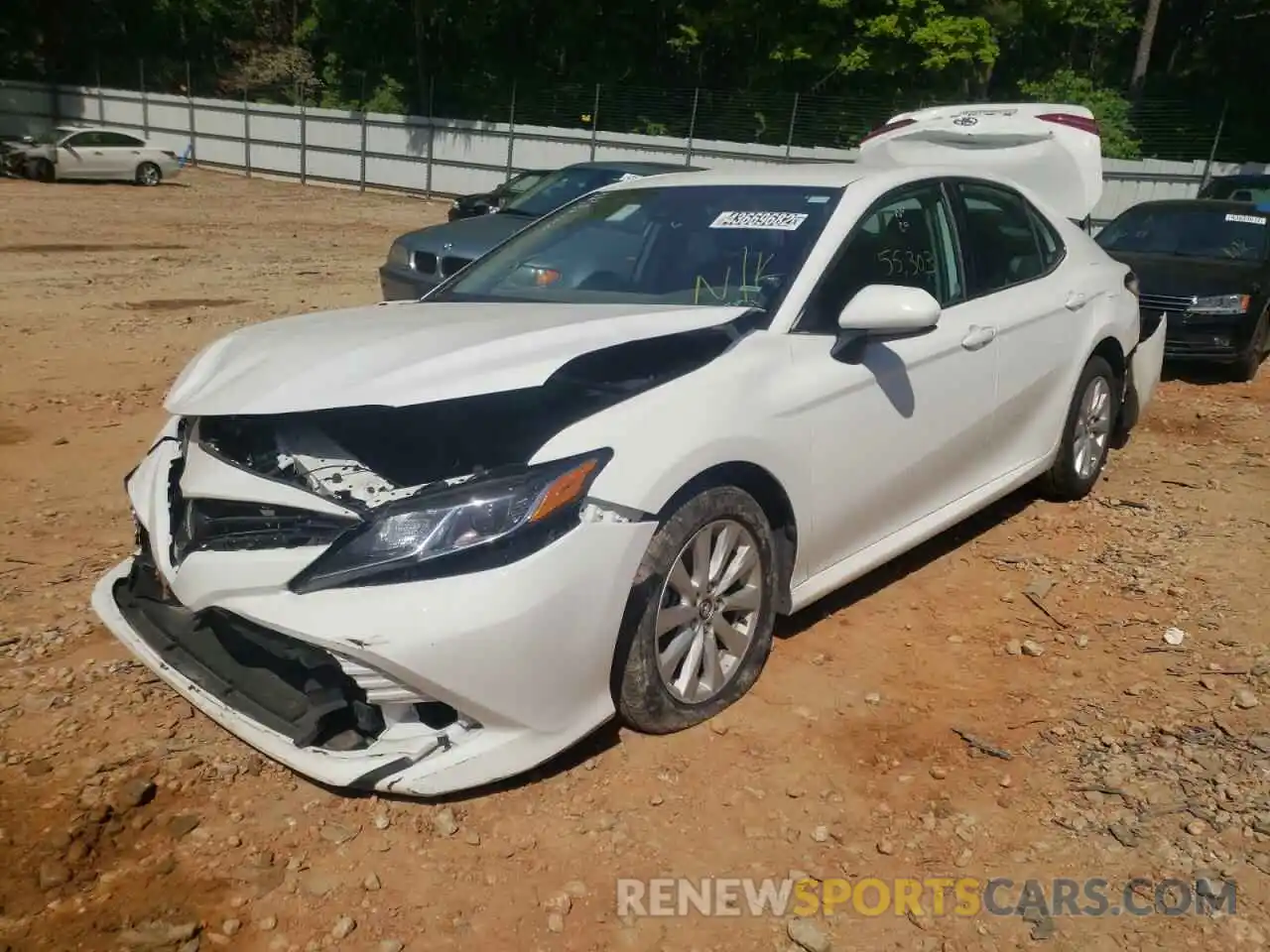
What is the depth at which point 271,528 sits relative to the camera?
2.69m

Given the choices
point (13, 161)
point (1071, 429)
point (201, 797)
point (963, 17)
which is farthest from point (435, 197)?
point (201, 797)

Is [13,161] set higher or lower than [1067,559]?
lower

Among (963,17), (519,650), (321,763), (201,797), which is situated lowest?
(201,797)

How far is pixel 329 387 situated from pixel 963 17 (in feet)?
93.9

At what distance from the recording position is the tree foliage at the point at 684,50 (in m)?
27.4

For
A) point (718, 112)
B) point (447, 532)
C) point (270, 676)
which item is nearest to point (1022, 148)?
point (447, 532)

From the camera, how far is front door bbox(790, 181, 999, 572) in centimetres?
337

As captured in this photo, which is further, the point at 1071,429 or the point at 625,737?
the point at 1071,429

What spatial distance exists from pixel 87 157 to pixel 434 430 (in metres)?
26.3

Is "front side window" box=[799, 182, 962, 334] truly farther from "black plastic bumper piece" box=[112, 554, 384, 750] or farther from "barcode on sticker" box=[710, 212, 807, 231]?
"black plastic bumper piece" box=[112, 554, 384, 750]

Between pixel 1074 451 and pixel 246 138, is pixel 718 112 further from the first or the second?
pixel 1074 451

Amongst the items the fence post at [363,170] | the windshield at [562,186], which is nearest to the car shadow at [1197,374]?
the windshield at [562,186]

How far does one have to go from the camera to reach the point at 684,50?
1284 inches

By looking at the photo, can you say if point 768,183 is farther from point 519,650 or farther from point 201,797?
point 201,797
